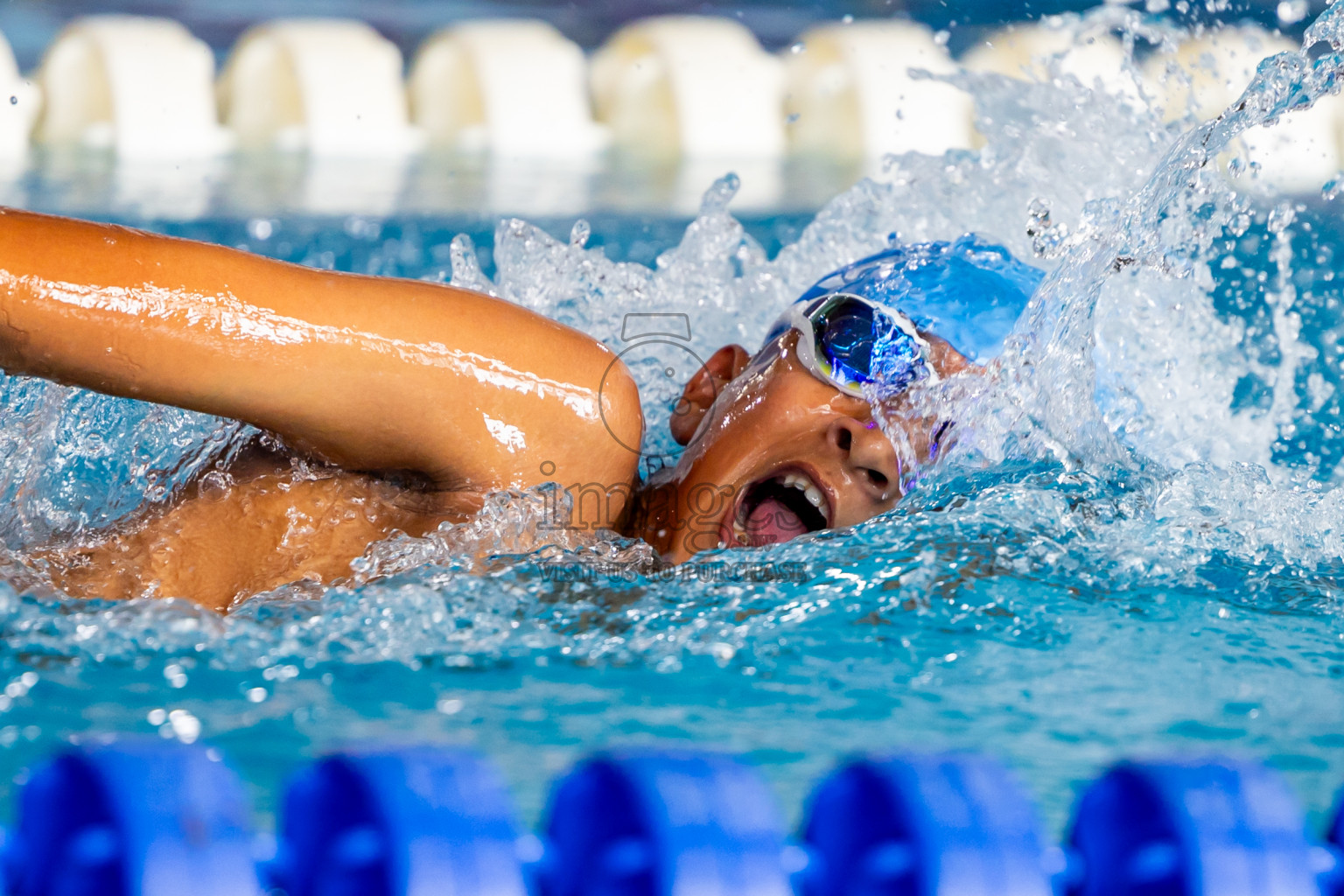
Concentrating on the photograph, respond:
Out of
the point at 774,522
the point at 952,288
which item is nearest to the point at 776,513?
the point at 774,522

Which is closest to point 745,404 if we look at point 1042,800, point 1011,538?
point 1011,538

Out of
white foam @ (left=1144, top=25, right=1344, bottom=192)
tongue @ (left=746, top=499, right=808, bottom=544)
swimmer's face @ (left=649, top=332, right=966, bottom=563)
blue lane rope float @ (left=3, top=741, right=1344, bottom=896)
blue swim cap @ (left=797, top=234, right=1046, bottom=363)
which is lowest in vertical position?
blue lane rope float @ (left=3, top=741, right=1344, bottom=896)

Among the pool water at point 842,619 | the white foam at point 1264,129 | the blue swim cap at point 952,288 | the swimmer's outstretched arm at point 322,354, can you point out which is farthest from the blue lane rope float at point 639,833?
the white foam at point 1264,129

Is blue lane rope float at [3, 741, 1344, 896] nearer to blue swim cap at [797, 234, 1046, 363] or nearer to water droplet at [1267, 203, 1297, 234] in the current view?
blue swim cap at [797, 234, 1046, 363]

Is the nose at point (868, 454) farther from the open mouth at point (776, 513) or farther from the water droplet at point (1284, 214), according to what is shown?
the water droplet at point (1284, 214)

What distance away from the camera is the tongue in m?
1.62

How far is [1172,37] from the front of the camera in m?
2.79

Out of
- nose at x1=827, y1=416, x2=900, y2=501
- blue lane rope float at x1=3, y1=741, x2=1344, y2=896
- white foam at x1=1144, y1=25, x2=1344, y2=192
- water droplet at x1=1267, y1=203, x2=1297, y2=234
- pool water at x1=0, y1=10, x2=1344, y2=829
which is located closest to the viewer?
blue lane rope float at x1=3, y1=741, x2=1344, y2=896

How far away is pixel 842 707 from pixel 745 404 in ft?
1.80

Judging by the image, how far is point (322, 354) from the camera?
120 centimetres

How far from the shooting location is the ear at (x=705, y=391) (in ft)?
5.95

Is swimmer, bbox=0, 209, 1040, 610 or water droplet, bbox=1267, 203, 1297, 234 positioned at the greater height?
water droplet, bbox=1267, 203, 1297, 234

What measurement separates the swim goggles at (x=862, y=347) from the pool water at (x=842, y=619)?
0.09m

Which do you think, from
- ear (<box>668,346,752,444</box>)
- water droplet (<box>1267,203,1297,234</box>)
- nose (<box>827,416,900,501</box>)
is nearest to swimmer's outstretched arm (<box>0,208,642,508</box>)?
nose (<box>827,416,900,501</box>)
